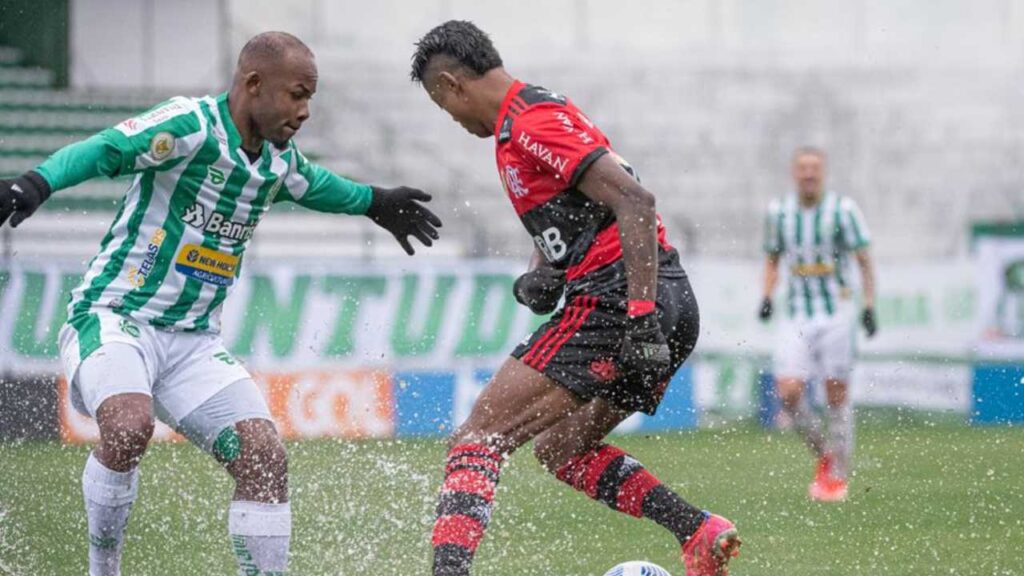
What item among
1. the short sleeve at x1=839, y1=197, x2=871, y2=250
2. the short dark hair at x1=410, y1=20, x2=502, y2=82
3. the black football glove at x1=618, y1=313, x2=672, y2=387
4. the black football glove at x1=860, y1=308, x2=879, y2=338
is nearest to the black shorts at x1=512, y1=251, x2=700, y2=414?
the black football glove at x1=618, y1=313, x2=672, y2=387

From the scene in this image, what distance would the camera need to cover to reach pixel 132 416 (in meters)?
5.30

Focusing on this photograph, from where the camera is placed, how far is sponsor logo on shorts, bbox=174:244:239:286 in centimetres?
567

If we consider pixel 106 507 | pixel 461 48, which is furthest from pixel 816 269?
pixel 106 507

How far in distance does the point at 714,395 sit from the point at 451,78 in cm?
993

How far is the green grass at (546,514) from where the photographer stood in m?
6.92

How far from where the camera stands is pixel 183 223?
5.65m

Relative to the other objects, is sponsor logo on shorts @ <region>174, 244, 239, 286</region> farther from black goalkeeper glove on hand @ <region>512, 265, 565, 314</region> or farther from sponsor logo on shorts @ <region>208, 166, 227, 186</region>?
black goalkeeper glove on hand @ <region>512, 265, 565, 314</region>

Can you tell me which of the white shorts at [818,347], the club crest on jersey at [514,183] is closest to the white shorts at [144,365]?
the club crest on jersey at [514,183]

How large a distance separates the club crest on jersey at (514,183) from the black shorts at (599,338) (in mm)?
350

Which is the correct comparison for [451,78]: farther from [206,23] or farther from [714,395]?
[206,23]

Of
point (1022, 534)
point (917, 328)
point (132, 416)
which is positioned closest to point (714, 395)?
point (917, 328)

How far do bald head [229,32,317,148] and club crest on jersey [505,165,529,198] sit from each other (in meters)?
0.73

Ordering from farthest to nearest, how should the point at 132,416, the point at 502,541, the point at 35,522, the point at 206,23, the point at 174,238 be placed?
the point at 206,23 < the point at 35,522 < the point at 502,541 < the point at 174,238 < the point at 132,416

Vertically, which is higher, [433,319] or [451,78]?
[451,78]
